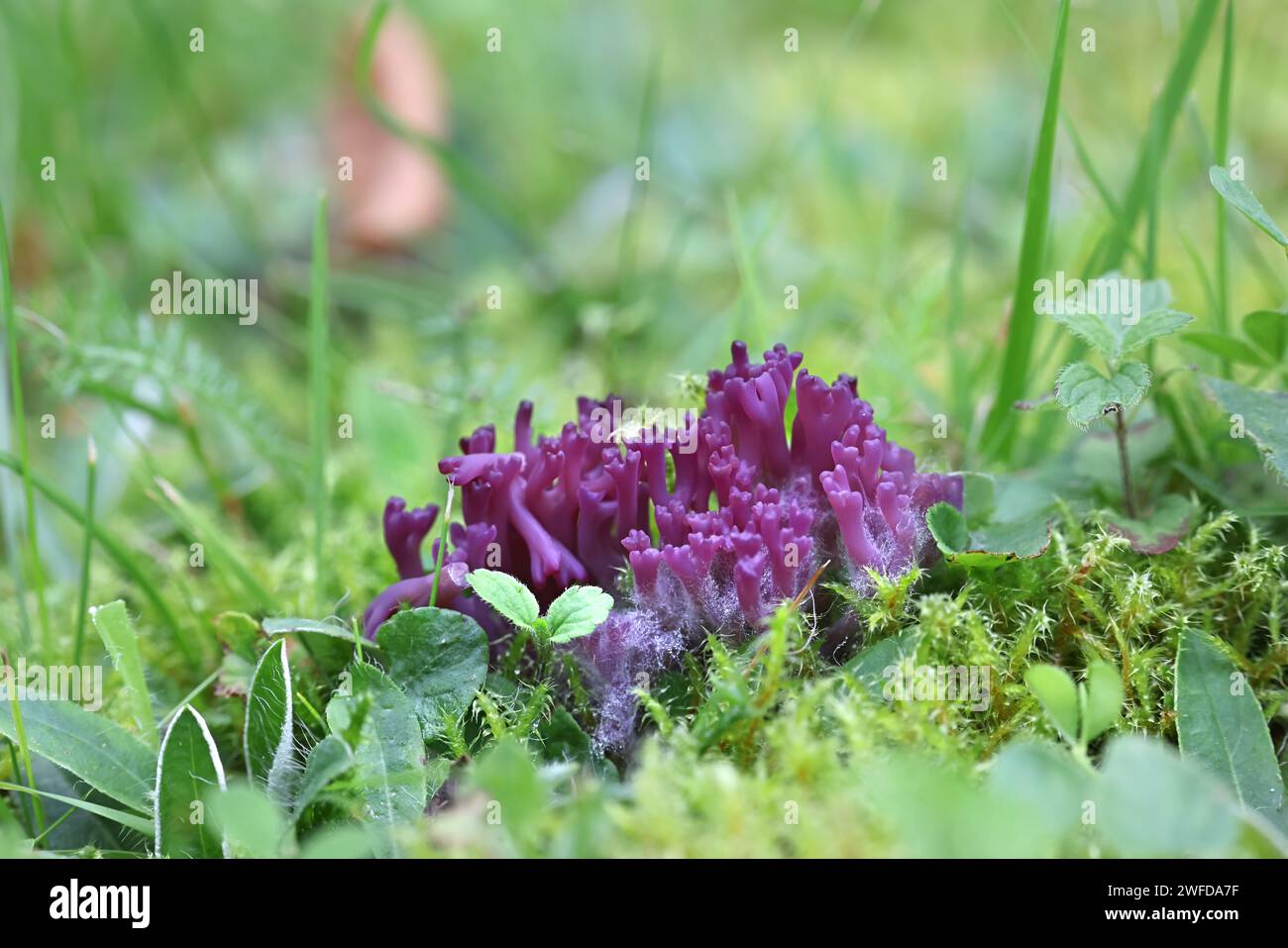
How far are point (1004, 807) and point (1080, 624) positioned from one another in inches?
32.9

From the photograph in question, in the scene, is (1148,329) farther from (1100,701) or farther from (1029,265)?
(1100,701)

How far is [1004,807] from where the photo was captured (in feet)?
4.06

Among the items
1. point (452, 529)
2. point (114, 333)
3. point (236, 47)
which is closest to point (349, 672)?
point (452, 529)

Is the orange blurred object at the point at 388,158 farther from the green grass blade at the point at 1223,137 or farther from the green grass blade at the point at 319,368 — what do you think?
the green grass blade at the point at 1223,137

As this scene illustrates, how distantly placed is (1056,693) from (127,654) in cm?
161

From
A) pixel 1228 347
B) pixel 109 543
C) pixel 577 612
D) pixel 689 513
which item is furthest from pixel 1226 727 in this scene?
pixel 109 543

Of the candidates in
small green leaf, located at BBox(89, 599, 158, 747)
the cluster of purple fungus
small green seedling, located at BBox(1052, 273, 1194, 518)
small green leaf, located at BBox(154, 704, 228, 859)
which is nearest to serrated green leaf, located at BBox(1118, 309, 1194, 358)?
small green seedling, located at BBox(1052, 273, 1194, 518)

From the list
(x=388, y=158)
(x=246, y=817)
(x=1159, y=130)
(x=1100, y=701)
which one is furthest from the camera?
(x=388, y=158)

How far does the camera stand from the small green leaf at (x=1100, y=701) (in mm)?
1574

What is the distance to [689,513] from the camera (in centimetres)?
198

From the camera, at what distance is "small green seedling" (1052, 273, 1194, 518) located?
6.23 ft

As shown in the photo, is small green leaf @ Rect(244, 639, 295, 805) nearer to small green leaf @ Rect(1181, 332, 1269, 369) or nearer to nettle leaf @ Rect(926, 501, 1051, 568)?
nettle leaf @ Rect(926, 501, 1051, 568)

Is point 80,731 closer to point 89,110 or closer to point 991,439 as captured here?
point 991,439
